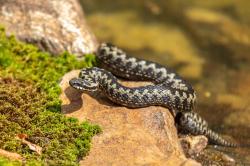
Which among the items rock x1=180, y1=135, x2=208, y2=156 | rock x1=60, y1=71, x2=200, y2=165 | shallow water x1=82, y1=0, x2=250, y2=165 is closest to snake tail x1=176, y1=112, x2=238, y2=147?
shallow water x1=82, y1=0, x2=250, y2=165

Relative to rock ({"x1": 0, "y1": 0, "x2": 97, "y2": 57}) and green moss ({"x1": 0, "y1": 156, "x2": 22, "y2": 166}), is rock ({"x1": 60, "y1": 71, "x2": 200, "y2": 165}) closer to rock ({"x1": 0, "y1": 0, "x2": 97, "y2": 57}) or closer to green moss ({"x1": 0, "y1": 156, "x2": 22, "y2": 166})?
green moss ({"x1": 0, "y1": 156, "x2": 22, "y2": 166})

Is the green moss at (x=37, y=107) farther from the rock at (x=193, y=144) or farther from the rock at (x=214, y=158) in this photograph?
the rock at (x=214, y=158)

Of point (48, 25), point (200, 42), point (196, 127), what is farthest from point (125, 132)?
point (200, 42)

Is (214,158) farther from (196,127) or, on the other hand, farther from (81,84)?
(81,84)

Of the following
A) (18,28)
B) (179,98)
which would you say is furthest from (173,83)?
(18,28)

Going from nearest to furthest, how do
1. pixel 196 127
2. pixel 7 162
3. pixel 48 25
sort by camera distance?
pixel 7 162 < pixel 196 127 < pixel 48 25

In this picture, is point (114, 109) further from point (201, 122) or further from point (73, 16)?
point (73, 16)

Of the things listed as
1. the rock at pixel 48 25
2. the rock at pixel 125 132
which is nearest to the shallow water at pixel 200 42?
the rock at pixel 125 132
